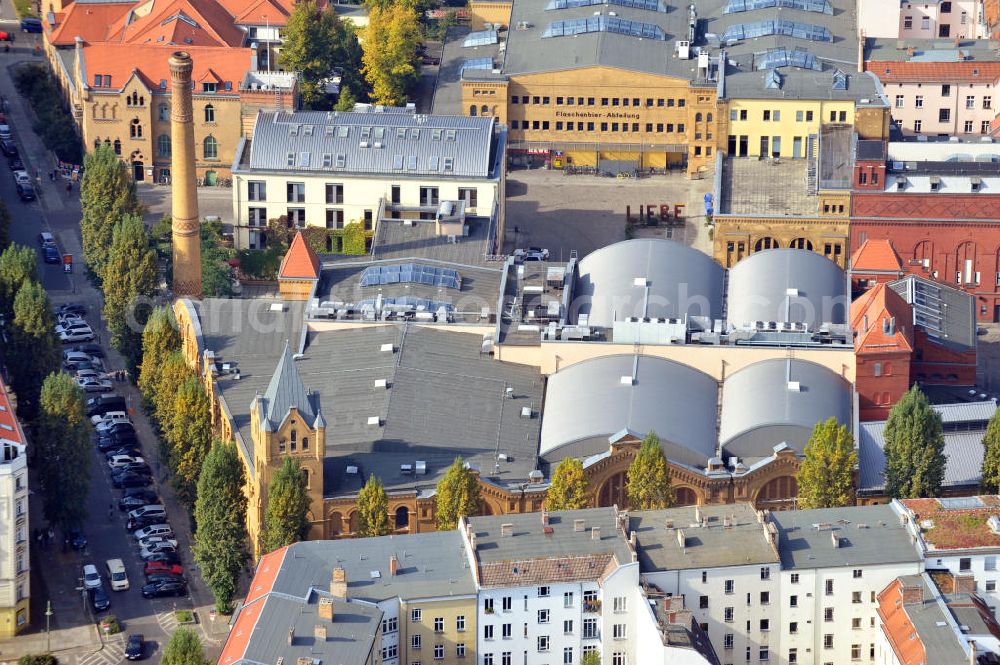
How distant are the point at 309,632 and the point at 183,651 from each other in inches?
373

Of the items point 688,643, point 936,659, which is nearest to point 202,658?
point 688,643

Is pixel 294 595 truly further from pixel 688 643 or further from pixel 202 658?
pixel 688 643

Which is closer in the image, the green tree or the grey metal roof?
the grey metal roof

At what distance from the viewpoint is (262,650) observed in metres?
195

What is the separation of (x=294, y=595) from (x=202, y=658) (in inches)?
311

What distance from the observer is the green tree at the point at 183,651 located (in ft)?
650

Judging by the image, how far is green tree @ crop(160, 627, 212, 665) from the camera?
19812cm

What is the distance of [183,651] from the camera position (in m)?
198

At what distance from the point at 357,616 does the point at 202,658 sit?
11.6 meters

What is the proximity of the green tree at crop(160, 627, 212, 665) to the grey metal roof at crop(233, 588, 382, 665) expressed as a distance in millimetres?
4976

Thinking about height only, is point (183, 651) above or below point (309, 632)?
below

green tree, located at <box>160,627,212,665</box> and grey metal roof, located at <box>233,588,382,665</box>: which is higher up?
grey metal roof, located at <box>233,588,382,665</box>

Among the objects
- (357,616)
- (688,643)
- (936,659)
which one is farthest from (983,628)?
(357,616)

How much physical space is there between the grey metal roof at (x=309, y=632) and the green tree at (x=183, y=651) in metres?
4.98
